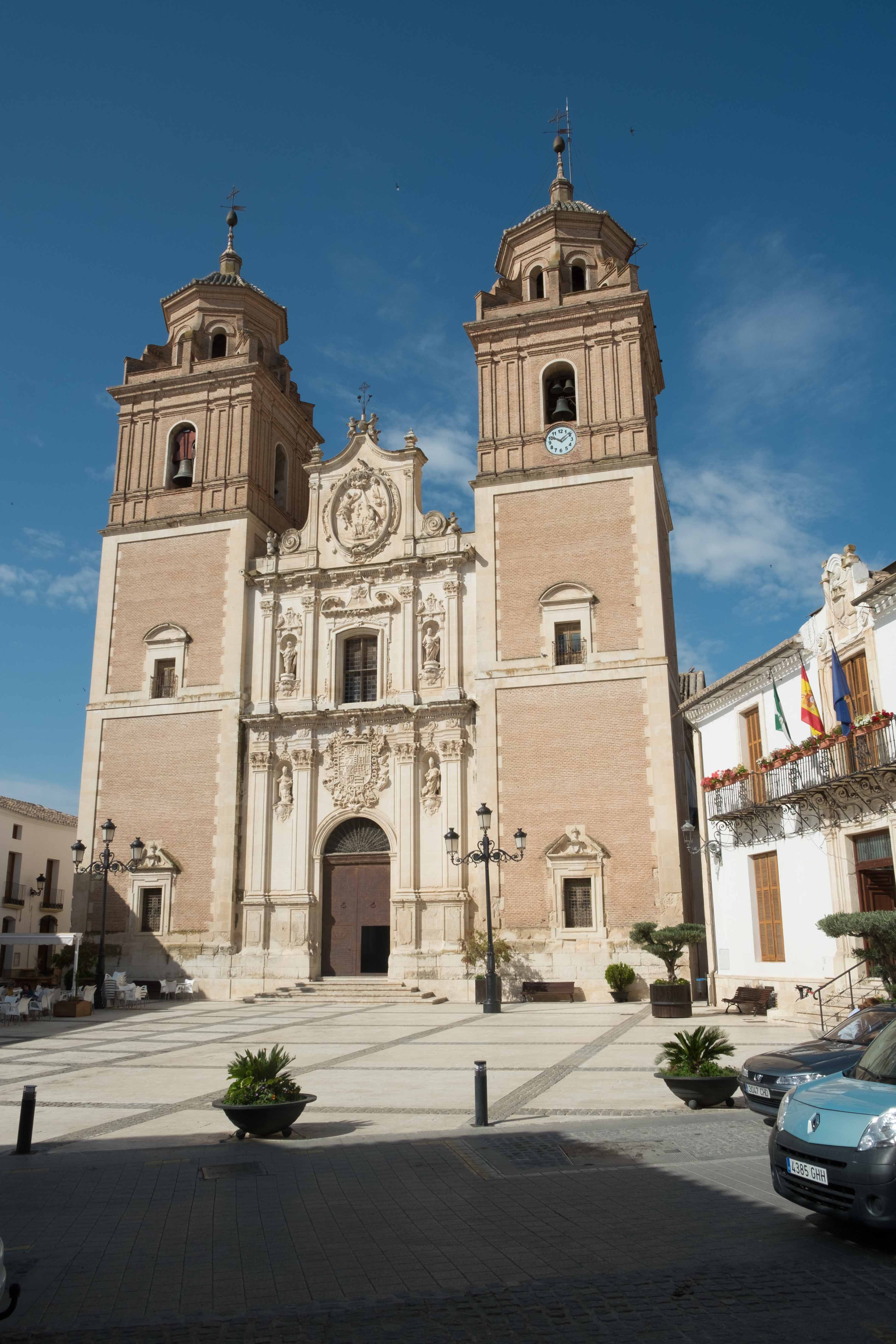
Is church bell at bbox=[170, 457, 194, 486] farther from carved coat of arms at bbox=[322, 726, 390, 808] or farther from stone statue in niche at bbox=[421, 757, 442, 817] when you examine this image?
stone statue in niche at bbox=[421, 757, 442, 817]

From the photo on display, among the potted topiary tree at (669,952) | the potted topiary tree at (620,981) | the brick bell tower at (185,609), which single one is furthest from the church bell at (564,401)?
the potted topiary tree at (620,981)

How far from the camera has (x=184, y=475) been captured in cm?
3481

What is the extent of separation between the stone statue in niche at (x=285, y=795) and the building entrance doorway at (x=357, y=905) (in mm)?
1549

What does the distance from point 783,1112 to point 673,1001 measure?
47.5 ft

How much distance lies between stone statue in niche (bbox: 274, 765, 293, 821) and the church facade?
2.4 inches

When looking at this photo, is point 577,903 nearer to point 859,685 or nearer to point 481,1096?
point 859,685

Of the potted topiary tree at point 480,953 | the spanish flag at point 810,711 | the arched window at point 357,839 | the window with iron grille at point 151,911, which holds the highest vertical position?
the spanish flag at point 810,711

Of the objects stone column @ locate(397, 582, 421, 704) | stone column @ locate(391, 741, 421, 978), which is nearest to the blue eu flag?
stone column @ locate(391, 741, 421, 978)

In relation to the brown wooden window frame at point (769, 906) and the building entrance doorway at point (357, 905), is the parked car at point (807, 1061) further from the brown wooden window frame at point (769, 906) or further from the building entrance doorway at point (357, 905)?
the building entrance doorway at point (357, 905)

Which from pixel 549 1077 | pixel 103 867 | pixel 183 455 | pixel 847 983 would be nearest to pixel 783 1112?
pixel 549 1077

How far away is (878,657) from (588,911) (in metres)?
12.4

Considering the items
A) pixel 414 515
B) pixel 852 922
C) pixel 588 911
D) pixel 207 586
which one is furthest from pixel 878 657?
pixel 207 586

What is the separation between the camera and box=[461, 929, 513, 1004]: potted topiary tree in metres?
26.1

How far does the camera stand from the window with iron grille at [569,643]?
28.8 metres
